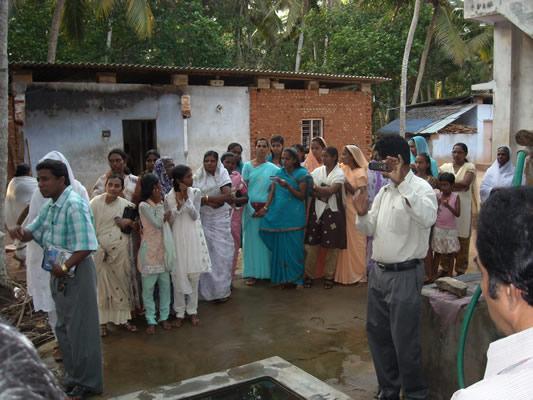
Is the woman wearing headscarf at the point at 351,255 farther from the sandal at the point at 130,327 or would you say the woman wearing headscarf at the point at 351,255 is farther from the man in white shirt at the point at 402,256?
the man in white shirt at the point at 402,256

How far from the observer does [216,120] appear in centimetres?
1227

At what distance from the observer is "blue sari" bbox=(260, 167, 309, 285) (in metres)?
6.27

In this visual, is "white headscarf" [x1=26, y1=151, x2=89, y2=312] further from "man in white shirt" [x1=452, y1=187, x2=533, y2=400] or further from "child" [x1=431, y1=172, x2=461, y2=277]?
"child" [x1=431, y1=172, x2=461, y2=277]

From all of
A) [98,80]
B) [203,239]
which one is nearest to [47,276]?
[203,239]

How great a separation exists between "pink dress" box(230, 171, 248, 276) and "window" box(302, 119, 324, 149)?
7.13 meters

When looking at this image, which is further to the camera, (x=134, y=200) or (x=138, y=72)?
(x=138, y=72)

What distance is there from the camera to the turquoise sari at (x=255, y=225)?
643 cm

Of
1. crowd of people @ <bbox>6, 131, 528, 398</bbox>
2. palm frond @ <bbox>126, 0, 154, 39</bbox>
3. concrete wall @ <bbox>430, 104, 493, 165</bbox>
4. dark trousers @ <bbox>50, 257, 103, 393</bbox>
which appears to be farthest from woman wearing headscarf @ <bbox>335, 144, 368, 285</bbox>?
concrete wall @ <bbox>430, 104, 493, 165</bbox>

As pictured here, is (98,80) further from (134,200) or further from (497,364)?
(497,364)

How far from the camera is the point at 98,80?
10.6 meters

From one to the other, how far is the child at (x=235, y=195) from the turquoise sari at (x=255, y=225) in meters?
0.09

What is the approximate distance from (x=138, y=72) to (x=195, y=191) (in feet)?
21.7

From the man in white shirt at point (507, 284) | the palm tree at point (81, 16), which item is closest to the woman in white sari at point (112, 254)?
the man in white shirt at point (507, 284)

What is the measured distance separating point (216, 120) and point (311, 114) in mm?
2468
